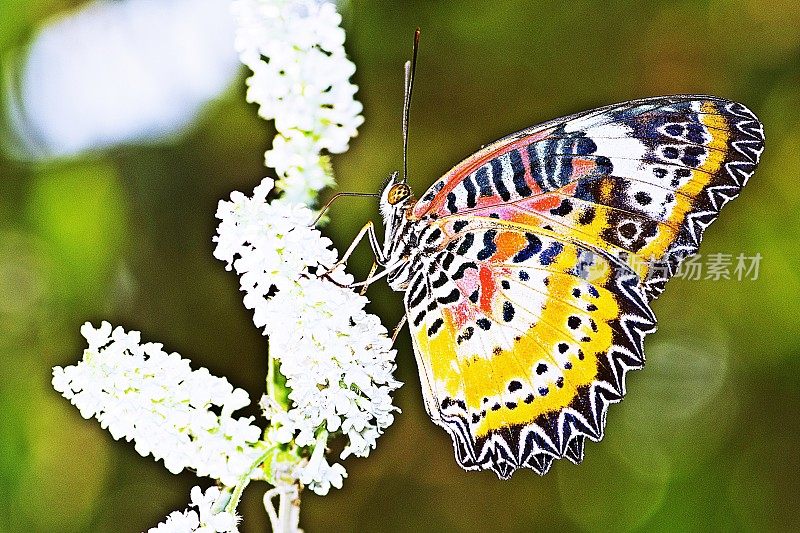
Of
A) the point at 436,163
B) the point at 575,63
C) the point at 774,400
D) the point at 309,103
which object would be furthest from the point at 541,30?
the point at 309,103

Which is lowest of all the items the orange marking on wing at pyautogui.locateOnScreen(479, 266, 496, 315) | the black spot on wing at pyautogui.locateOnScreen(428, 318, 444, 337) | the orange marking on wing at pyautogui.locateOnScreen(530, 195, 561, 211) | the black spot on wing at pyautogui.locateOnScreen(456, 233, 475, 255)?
the black spot on wing at pyautogui.locateOnScreen(428, 318, 444, 337)

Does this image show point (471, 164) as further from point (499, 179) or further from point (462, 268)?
point (462, 268)

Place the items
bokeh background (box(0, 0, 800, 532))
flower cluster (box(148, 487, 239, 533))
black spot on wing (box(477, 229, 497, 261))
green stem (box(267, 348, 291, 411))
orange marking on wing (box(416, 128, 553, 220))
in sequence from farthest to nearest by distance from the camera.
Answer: bokeh background (box(0, 0, 800, 532))
black spot on wing (box(477, 229, 497, 261))
orange marking on wing (box(416, 128, 553, 220))
green stem (box(267, 348, 291, 411))
flower cluster (box(148, 487, 239, 533))

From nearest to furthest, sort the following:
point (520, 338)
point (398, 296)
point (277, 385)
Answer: point (277, 385)
point (520, 338)
point (398, 296)

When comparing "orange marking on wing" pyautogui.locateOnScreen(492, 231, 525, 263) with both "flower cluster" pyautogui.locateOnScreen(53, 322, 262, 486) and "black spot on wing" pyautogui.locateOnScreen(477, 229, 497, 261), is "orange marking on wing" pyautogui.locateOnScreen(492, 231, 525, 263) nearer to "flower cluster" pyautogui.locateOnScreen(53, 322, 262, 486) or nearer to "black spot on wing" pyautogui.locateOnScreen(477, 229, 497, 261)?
"black spot on wing" pyautogui.locateOnScreen(477, 229, 497, 261)

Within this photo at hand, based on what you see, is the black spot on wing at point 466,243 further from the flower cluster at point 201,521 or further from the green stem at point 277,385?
the flower cluster at point 201,521

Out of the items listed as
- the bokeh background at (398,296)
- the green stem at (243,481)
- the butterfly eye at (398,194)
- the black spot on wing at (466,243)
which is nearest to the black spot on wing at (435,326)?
the black spot on wing at (466,243)

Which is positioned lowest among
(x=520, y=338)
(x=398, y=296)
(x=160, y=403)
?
(x=398, y=296)

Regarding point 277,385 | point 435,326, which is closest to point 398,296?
point 435,326

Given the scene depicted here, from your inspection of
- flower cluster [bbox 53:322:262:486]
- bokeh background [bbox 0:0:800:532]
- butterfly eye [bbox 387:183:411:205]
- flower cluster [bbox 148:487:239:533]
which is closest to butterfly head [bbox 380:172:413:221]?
butterfly eye [bbox 387:183:411:205]
